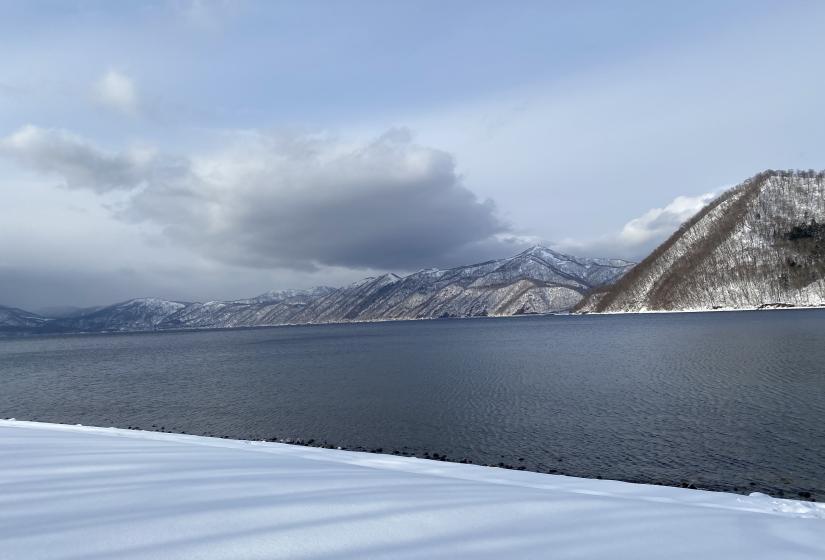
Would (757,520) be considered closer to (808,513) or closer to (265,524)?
(808,513)

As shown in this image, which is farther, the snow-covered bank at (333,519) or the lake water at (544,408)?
the lake water at (544,408)

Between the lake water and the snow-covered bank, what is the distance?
1637 cm

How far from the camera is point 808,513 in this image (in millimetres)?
9414

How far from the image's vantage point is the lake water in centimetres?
2430

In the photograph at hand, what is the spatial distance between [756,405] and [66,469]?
135 feet

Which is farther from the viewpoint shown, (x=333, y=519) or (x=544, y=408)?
(x=544, y=408)

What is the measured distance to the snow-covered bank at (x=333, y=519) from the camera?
5191mm

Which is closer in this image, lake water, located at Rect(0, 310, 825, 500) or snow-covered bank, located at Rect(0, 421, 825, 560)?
snow-covered bank, located at Rect(0, 421, 825, 560)

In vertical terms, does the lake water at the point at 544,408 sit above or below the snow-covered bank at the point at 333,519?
below

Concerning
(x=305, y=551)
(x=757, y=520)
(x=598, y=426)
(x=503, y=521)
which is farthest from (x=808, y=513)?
(x=598, y=426)

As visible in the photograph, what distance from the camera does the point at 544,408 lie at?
37250 millimetres

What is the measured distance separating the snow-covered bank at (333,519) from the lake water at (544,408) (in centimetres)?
1637

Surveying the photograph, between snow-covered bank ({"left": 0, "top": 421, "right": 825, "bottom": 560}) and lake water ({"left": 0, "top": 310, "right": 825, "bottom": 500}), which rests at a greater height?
snow-covered bank ({"left": 0, "top": 421, "right": 825, "bottom": 560})

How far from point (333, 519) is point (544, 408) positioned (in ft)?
111
